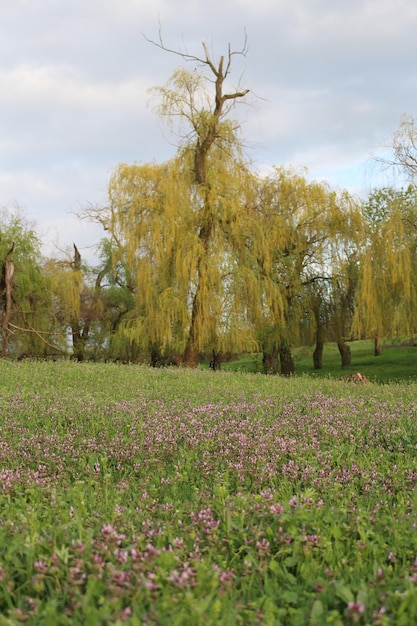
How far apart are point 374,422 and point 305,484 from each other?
→ 294 cm

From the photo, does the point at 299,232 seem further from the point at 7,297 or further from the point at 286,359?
the point at 7,297

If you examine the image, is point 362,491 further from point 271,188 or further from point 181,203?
point 271,188

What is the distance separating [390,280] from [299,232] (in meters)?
5.04

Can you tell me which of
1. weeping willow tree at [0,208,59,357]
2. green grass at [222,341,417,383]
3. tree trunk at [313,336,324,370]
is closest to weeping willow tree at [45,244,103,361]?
weeping willow tree at [0,208,59,357]

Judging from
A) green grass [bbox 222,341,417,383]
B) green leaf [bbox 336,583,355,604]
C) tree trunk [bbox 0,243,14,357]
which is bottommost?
green grass [bbox 222,341,417,383]

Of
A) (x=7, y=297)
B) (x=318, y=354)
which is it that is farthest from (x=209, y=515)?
(x=318, y=354)

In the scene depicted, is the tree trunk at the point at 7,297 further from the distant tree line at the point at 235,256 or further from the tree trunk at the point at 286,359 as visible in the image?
the tree trunk at the point at 286,359

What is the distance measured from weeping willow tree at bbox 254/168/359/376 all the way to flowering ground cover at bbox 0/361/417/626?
16934mm

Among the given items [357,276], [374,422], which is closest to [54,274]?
[357,276]

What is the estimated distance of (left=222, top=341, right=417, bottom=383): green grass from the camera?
29938mm

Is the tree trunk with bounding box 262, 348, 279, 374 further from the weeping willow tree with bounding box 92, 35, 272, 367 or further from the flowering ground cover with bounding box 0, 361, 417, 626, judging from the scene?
the flowering ground cover with bounding box 0, 361, 417, 626

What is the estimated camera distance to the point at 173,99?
80.0ft

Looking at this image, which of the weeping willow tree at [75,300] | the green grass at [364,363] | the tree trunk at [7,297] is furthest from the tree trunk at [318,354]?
the tree trunk at [7,297]

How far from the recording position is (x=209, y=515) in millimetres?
3607
